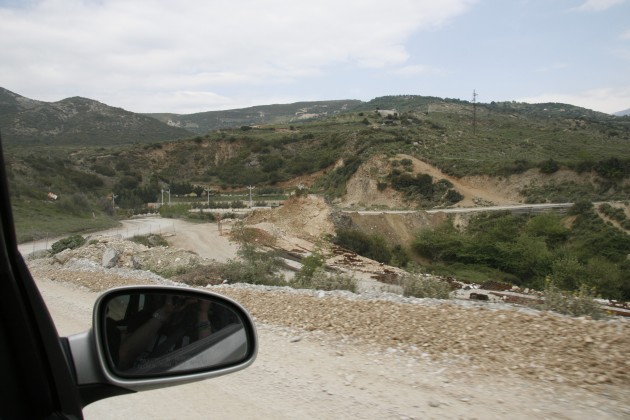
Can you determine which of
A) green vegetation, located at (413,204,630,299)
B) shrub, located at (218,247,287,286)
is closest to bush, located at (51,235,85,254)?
shrub, located at (218,247,287,286)

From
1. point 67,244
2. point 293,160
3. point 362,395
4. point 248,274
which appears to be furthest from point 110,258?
point 293,160

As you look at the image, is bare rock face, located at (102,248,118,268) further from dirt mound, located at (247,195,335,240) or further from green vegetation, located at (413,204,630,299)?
green vegetation, located at (413,204,630,299)

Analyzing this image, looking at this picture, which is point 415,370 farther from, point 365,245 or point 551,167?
point 551,167

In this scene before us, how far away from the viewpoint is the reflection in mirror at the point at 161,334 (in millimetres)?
2041

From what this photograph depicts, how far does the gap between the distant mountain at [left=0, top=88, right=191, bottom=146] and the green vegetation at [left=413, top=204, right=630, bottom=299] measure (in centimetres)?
4827

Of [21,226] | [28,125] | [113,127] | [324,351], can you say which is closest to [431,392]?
[324,351]

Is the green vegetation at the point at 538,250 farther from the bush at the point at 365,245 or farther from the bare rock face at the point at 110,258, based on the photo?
the bare rock face at the point at 110,258

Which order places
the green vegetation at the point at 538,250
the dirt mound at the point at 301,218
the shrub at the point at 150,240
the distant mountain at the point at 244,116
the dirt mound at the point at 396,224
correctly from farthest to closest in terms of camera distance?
the distant mountain at the point at 244,116
the dirt mound at the point at 396,224
the dirt mound at the point at 301,218
the shrub at the point at 150,240
the green vegetation at the point at 538,250

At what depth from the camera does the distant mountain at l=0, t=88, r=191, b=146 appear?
67.7m

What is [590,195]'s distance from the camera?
148ft

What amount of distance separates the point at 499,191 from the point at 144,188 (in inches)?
1817

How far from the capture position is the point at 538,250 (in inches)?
1167

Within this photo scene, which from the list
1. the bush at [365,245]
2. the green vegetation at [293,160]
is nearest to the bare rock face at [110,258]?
the green vegetation at [293,160]

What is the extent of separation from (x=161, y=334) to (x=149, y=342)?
0.07 meters
